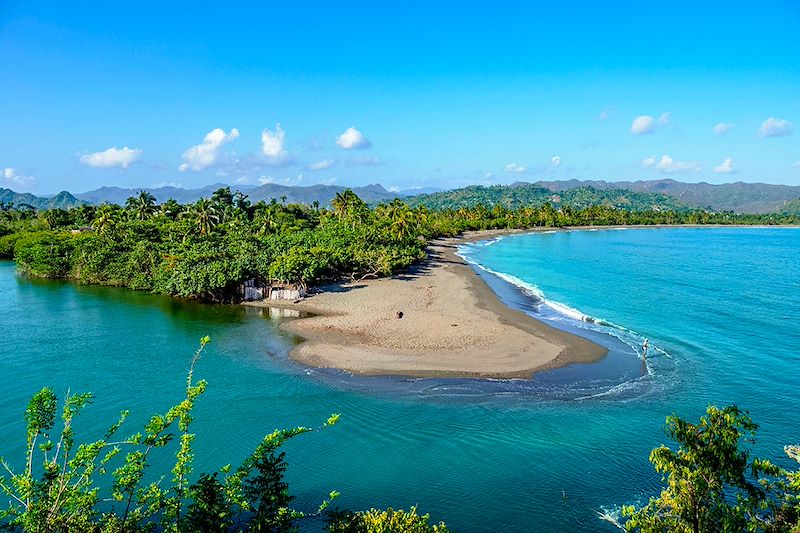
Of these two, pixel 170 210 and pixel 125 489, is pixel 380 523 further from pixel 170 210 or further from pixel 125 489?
pixel 170 210

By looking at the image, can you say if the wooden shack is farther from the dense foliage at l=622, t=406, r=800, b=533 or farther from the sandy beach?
the dense foliage at l=622, t=406, r=800, b=533

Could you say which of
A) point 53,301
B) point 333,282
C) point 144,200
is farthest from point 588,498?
point 144,200

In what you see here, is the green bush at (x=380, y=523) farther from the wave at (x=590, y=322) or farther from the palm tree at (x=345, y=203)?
the palm tree at (x=345, y=203)

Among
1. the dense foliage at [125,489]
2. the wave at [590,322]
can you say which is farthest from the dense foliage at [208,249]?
the dense foliage at [125,489]

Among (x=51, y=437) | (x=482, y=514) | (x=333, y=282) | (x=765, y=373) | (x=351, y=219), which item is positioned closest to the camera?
(x=482, y=514)

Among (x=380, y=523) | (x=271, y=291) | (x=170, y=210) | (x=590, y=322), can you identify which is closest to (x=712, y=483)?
(x=380, y=523)

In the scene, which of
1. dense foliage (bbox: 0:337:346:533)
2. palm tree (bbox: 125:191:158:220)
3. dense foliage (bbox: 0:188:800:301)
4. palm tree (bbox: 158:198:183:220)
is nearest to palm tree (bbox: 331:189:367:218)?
dense foliage (bbox: 0:188:800:301)

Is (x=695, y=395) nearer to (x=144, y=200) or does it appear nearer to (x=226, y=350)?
(x=226, y=350)
